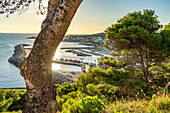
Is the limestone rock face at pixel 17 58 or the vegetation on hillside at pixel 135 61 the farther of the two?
the limestone rock face at pixel 17 58

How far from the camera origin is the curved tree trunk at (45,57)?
6.04 feet

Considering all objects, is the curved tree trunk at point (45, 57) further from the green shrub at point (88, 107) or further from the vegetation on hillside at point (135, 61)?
the vegetation on hillside at point (135, 61)

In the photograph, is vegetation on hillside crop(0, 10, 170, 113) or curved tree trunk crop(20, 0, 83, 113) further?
vegetation on hillside crop(0, 10, 170, 113)

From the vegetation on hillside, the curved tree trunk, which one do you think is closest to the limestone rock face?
the vegetation on hillside

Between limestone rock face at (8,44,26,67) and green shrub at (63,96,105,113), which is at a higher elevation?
green shrub at (63,96,105,113)

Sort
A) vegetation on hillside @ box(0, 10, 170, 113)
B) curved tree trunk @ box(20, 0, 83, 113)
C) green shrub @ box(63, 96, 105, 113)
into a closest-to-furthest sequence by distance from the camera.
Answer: curved tree trunk @ box(20, 0, 83, 113) < green shrub @ box(63, 96, 105, 113) < vegetation on hillside @ box(0, 10, 170, 113)

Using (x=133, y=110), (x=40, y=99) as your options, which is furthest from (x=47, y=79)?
(x=133, y=110)

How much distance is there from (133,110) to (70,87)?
436 inches

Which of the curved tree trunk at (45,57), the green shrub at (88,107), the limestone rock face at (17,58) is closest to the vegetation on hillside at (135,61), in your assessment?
the green shrub at (88,107)

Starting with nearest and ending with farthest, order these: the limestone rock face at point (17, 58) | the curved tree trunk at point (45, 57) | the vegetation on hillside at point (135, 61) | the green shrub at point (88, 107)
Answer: the curved tree trunk at point (45, 57), the green shrub at point (88, 107), the vegetation on hillside at point (135, 61), the limestone rock face at point (17, 58)

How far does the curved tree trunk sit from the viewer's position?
184cm

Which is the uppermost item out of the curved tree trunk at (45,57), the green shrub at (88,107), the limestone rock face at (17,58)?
the curved tree trunk at (45,57)

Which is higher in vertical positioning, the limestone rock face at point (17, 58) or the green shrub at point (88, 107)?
the green shrub at point (88, 107)

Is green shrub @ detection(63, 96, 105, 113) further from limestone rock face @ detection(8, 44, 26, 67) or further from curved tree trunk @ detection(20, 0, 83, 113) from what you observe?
limestone rock face @ detection(8, 44, 26, 67)
